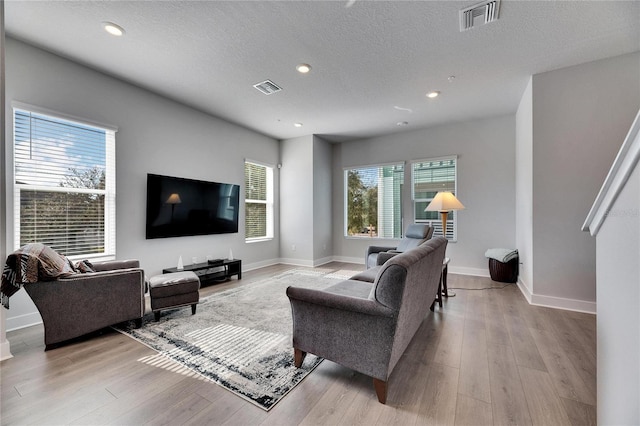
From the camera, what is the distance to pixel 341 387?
171 centimetres

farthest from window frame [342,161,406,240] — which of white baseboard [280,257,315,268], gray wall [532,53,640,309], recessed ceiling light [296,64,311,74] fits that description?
recessed ceiling light [296,64,311,74]

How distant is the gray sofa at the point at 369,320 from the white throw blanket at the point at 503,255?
3.18 m

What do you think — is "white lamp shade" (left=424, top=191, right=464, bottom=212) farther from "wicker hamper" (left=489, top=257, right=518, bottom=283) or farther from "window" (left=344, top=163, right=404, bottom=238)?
"window" (left=344, top=163, right=404, bottom=238)

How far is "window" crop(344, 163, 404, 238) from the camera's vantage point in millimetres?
5836

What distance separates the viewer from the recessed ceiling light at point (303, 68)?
10.1 ft

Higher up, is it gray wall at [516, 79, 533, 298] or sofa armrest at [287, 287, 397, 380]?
gray wall at [516, 79, 533, 298]

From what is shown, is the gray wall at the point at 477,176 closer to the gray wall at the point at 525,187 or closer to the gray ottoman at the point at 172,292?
the gray wall at the point at 525,187

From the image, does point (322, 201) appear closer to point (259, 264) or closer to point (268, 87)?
point (259, 264)

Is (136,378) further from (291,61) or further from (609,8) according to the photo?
(609,8)

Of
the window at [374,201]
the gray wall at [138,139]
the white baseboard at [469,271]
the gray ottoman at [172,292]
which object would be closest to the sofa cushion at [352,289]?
the gray ottoman at [172,292]

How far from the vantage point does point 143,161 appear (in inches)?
145

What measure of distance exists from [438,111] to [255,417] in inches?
190

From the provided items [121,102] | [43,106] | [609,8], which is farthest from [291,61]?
[609,8]

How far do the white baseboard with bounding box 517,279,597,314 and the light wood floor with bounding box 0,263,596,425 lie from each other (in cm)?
71
